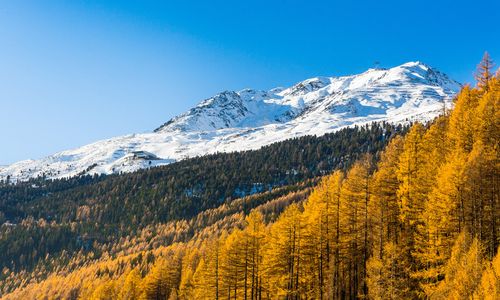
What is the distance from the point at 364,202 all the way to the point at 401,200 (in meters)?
4.51

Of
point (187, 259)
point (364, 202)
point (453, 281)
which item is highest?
point (364, 202)

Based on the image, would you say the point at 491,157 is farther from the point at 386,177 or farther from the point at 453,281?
the point at 453,281

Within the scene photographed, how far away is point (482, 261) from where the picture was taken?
130 ft

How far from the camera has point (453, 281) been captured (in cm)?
3756

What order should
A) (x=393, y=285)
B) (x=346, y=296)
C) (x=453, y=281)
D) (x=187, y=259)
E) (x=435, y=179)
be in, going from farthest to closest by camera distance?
(x=187, y=259)
(x=346, y=296)
(x=435, y=179)
(x=393, y=285)
(x=453, y=281)

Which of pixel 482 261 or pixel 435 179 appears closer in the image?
pixel 482 261

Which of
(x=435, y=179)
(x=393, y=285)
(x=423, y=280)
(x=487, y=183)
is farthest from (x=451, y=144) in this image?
(x=393, y=285)

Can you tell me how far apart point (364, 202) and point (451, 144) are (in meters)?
16.7

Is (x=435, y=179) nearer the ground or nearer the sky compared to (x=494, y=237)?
nearer the sky

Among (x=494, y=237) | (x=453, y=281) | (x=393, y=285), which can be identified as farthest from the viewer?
(x=494, y=237)

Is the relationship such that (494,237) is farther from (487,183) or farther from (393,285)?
(393,285)

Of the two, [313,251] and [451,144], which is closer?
[313,251]

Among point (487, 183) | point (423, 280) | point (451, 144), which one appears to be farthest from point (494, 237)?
point (451, 144)

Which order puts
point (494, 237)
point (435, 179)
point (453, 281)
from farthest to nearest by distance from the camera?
point (435, 179)
point (494, 237)
point (453, 281)
